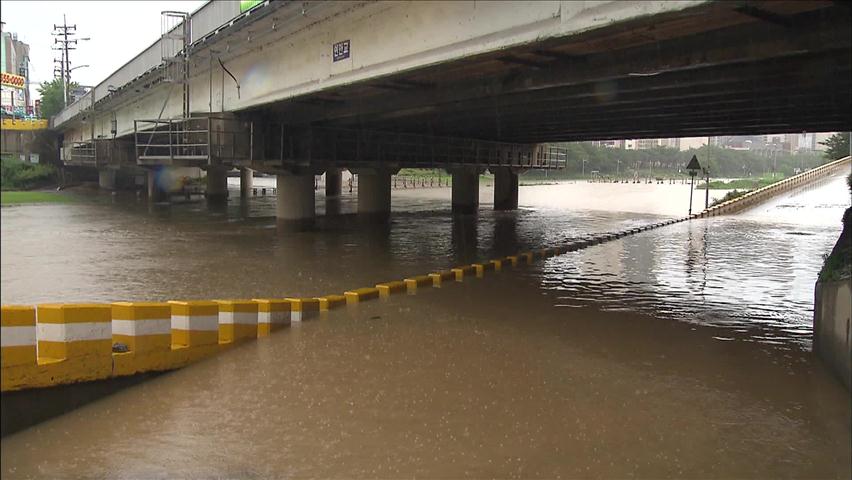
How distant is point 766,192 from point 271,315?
48012 millimetres

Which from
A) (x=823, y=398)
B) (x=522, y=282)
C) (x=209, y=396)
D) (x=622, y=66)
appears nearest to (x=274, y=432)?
(x=209, y=396)

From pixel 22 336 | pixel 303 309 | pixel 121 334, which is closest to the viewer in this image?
pixel 22 336

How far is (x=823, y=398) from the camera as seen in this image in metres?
7.88

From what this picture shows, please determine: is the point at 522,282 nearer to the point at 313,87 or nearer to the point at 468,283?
the point at 468,283

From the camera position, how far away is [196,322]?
28.0ft

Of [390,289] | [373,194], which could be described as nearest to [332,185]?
[373,194]

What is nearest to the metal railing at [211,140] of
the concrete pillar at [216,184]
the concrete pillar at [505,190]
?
the concrete pillar at [505,190]

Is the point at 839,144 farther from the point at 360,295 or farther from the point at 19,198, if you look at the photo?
the point at 19,198

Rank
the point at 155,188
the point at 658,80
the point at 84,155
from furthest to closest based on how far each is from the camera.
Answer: the point at 155,188
the point at 84,155
the point at 658,80

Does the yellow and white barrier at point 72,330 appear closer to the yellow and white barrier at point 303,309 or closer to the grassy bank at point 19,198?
the yellow and white barrier at point 303,309

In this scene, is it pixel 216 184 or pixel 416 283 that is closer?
pixel 416 283

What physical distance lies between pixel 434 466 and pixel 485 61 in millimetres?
8499

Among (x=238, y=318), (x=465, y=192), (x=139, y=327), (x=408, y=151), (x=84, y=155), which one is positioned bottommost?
(x=238, y=318)

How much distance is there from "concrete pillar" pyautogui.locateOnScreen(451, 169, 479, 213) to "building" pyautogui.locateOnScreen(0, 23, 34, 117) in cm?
3878
